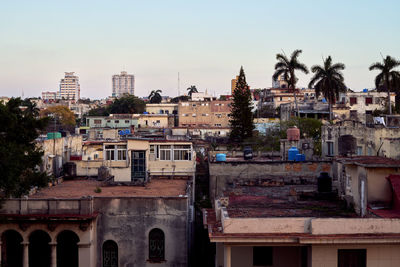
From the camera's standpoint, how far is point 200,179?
35312 millimetres

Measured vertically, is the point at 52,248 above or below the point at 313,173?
below

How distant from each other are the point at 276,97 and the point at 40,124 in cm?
7149

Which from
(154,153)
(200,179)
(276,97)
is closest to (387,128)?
(200,179)

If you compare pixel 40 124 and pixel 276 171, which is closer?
pixel 40 124

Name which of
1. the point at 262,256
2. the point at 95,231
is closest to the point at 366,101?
the point at 95,231

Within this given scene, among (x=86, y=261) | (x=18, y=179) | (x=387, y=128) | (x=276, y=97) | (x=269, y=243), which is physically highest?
(x=276, y=97)

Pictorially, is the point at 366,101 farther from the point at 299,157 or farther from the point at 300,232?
the point at 300,232

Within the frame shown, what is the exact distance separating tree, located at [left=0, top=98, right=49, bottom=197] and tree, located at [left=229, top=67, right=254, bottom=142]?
133 feet

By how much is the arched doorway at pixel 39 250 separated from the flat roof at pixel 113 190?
75.2 inches

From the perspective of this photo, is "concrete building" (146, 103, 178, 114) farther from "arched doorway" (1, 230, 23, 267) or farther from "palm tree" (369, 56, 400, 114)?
"arched doorway" (1, 230, 23, 267)

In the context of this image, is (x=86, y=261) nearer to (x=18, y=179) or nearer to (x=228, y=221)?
(x=18, y=179)

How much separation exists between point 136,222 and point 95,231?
1887 mm

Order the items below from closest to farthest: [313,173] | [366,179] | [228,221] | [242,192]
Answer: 1. [228,221]
2. [366,179]
3. [242,192]
4. [313,173]

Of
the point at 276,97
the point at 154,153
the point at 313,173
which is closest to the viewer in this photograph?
the point at 313,173
